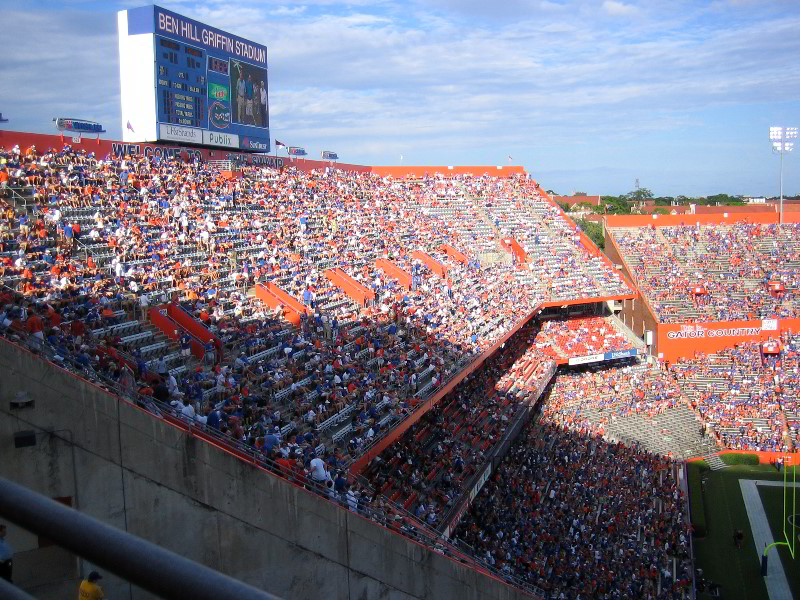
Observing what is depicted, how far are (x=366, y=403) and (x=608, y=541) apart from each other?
9.07m

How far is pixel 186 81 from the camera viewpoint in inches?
1041

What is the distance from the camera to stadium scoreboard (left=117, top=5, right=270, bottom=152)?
81.8 feet

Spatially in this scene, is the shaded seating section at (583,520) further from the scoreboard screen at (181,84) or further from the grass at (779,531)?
the scoreboard screen at (181,84)

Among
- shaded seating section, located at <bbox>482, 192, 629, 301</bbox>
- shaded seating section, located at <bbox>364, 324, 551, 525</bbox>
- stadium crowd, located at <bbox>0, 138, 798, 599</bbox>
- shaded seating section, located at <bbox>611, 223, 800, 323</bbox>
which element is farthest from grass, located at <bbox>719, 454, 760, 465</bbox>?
shaded seating section, located at <bbox>482, 192, 629, 301</bbox>

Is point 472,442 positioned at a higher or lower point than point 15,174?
lower

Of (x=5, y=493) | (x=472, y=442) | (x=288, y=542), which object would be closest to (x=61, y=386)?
(x=288, y=542)

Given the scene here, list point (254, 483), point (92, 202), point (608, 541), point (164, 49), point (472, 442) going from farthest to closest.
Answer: point (164, 49), point (472, 442), point (608, 541), point (92, 202), point (254, 483)

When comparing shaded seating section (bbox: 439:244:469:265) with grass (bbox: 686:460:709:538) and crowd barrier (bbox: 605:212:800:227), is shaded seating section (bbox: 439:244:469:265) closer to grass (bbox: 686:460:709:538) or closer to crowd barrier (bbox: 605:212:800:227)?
grass (bbox: 686:460:709:538)

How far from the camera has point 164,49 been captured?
2539cm

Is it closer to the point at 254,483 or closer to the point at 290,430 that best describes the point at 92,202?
the point at 290,430

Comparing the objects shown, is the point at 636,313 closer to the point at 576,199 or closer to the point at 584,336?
the point at 584,336

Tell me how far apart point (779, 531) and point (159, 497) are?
21.9 m

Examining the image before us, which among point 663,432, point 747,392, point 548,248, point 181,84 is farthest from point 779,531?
point 181,84

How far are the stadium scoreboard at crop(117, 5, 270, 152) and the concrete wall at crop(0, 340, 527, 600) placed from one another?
17.5m
